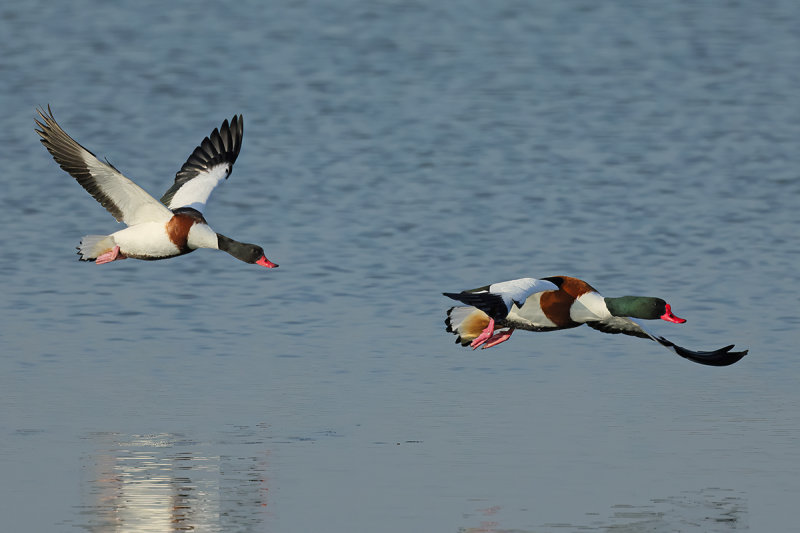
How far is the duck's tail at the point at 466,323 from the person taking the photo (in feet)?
54.2

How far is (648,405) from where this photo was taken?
53.3 ft

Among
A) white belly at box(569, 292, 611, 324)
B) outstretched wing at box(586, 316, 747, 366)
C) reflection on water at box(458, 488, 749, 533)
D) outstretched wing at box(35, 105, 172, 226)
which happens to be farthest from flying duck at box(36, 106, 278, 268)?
reflection on water at box(458, 488, 749, 533)

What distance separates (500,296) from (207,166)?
15.4ft

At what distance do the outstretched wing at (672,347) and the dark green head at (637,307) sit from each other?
0.11m

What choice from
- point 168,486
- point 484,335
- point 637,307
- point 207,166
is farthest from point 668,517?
point 207,166

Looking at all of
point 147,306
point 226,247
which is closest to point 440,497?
point 226,247

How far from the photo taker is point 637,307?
1549 centimetres

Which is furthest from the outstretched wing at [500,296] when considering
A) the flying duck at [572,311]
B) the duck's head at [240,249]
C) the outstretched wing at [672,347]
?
the duck's head at [240,249]

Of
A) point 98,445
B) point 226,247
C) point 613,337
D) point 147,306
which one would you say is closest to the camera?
point 98,445

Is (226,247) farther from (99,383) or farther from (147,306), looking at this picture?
(147,306)

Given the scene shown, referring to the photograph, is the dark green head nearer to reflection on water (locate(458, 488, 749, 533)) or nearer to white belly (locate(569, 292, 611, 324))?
white belly (locate(569, 292, 611, 324))

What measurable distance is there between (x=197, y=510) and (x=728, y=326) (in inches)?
323

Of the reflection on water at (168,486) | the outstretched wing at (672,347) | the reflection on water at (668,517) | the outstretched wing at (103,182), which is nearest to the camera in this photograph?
the reflection on water at (668,517)

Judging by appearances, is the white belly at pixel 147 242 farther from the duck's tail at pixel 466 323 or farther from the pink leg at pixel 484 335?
the pink leg at pixel 484 335
